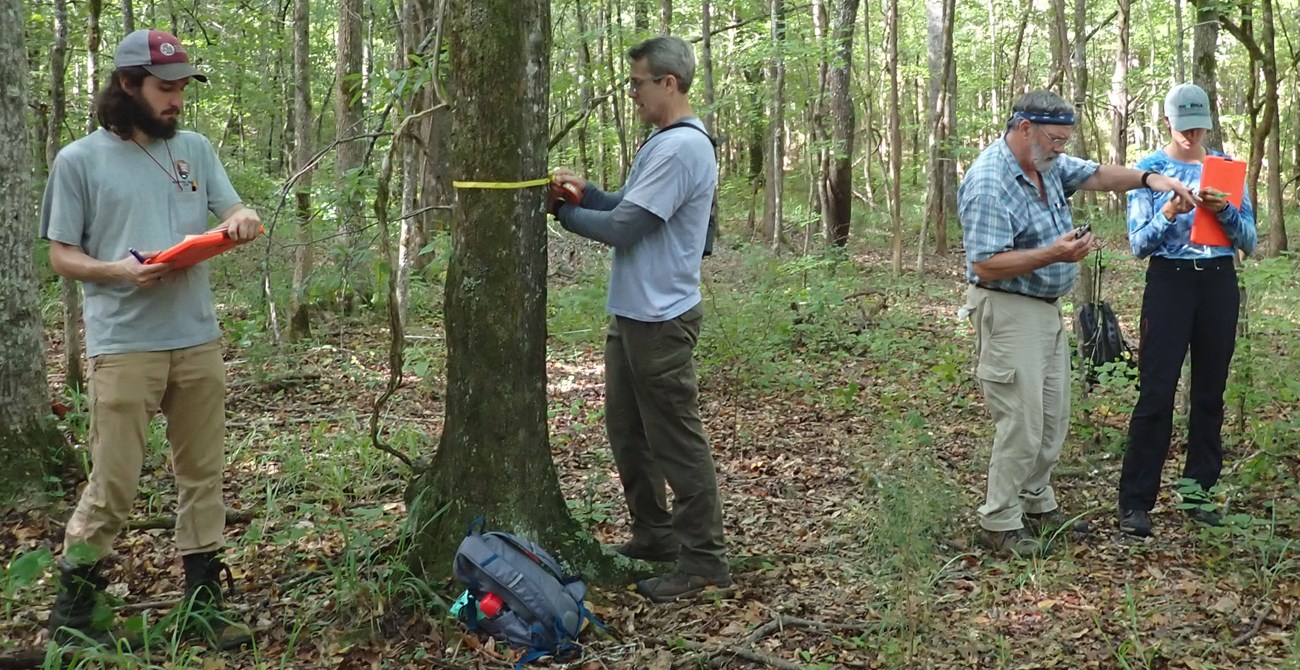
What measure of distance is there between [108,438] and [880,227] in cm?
2048

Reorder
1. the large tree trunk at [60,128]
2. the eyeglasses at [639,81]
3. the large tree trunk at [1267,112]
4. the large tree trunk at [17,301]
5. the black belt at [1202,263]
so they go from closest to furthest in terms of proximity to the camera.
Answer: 1. the eyeglasses at [639,81]
2. the black belt at [1202,263]
3. the large tree trunk at [17,301]
4. the large tree trunk at [60,128]
5. the large tree trunk at [1267,112]

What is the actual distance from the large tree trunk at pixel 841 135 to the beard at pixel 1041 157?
27.1 feet

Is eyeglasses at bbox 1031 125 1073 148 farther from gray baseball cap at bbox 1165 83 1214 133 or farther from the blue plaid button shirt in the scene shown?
gray baseball cap at bbox 1165 83 1214 133

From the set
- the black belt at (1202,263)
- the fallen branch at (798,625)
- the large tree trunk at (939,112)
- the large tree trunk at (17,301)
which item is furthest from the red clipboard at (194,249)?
the large tree trunk at (939,112)

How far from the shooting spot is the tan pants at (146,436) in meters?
3.43

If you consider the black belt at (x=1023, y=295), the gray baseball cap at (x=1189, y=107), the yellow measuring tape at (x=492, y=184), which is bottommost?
the black belt at (x=1023, y=295)

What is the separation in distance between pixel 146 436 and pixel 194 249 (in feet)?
2.46

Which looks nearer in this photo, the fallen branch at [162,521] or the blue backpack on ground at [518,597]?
the blue backpack on ground at [518,597]

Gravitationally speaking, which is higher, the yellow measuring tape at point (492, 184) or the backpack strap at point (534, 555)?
the yellow measuring tape at point (492, 184)

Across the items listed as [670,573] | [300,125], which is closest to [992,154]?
[670,573]

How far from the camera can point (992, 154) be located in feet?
14.6

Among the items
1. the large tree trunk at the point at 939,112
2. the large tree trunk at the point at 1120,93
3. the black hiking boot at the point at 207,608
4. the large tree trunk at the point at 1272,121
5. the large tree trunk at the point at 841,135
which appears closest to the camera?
the black hiking boot at the point at 207,608

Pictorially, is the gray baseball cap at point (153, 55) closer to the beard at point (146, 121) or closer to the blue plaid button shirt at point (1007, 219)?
the beard at point (146, 121)

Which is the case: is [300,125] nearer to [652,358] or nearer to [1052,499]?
[652,358]
